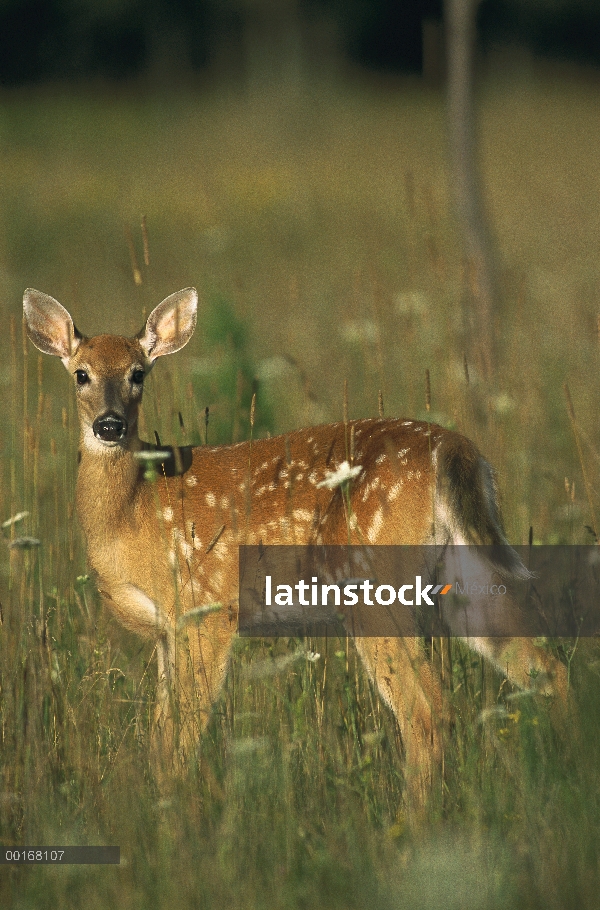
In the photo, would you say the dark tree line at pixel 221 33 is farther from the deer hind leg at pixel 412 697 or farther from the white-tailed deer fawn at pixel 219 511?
the deer hind leg at pixel 412 697

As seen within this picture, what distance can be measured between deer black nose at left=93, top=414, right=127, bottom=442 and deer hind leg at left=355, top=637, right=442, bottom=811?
96cm

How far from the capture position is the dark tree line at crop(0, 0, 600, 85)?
1992cm

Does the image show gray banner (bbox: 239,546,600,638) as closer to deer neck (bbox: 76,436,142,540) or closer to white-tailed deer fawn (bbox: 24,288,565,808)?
white-tailed deer fawn (bbox: 24,288,565,808)

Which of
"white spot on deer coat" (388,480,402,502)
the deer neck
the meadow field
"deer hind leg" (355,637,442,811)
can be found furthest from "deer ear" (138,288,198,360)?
"deer hind leg" (355,637,442,811)

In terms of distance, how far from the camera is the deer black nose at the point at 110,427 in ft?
12.4

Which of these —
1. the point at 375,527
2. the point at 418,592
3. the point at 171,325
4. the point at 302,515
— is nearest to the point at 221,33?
the point at 171,325

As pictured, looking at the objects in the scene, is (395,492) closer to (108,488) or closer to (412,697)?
(412,697)

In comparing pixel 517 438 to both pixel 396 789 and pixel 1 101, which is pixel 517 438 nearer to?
pixel 396 789

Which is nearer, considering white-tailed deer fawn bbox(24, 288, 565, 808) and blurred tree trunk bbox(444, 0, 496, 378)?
white-tailed deer fawn bbox(24, 288, 565, 808)

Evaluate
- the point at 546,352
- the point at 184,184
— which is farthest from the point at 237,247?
the point at 546,352

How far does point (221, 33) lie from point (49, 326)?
→ 18.6 m

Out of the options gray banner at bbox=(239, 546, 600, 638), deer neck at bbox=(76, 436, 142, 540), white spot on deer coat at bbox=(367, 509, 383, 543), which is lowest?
gray banner at bbox=(239, 546, 600, 638)

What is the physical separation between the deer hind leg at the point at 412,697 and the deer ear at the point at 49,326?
1395mm

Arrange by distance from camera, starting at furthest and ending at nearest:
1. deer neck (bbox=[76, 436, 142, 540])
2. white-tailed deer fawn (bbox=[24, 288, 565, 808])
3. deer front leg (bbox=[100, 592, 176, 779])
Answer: deer neck (bbox=[76, 436, 142, 540]) → white-tailed deer fawn (bbox=[24, 288, 565, 808]) → deer front leg (bbox=[100, 592, 176, 779])
